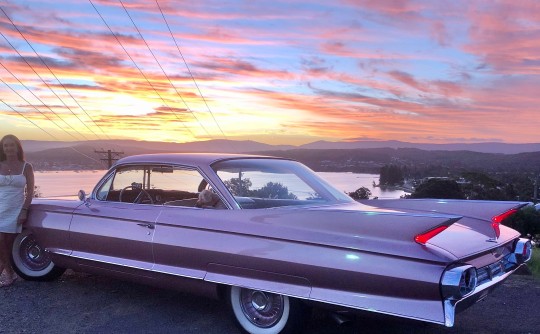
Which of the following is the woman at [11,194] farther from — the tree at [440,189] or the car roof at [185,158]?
the tree at [440,189]

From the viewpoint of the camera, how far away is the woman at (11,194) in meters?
6.12

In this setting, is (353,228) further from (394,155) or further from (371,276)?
(394,155)

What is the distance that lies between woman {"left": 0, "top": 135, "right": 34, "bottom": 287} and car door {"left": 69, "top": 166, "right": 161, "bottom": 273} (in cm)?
90

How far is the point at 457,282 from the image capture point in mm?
3416

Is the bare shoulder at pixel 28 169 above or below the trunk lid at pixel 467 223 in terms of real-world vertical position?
above

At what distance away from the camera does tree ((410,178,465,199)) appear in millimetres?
19516

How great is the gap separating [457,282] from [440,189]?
17551 millimetres

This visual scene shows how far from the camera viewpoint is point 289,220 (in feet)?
13.3

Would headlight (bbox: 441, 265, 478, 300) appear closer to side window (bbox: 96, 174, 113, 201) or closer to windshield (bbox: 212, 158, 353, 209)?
windshield (bbox: 212, 158, 353, 209)

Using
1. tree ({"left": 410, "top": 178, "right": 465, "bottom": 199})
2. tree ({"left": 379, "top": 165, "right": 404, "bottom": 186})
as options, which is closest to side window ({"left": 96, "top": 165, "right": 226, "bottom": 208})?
tree ({"left": 379, "top": 165, "right": 404, "bottom": 186})

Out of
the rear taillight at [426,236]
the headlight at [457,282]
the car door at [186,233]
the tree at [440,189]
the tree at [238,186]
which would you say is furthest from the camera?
the tree at [440,189]

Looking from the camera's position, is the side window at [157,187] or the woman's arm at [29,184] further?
the woman's arm at [29,184]

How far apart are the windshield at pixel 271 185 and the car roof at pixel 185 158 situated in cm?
9

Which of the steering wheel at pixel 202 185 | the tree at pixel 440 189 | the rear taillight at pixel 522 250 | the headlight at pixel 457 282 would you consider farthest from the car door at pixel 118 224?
the tree at pixel 440 189
